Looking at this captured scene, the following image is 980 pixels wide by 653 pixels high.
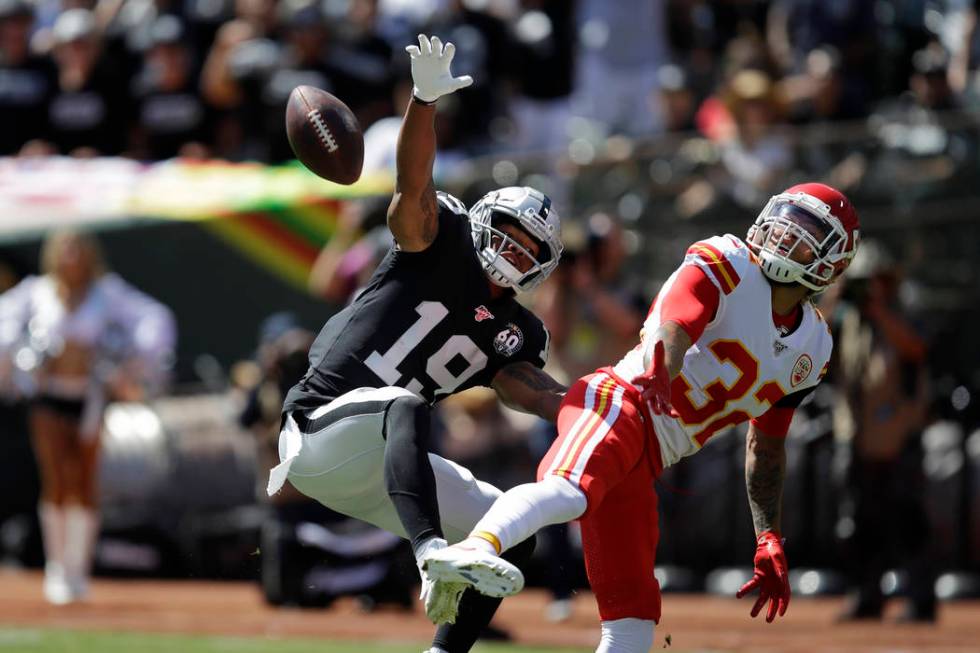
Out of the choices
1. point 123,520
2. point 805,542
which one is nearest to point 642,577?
point 805,542

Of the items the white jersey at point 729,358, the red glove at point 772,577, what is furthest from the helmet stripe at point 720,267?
the red glove at point 772,577

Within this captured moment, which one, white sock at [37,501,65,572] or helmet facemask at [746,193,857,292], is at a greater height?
helmet facemask at [746,193,857,292]

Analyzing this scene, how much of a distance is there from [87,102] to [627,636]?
1006cm

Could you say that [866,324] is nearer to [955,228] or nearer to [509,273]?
[955,228]

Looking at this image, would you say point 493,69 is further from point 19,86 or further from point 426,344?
point 426,344

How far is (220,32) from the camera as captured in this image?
1478cm

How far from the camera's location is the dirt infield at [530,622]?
8.85 m

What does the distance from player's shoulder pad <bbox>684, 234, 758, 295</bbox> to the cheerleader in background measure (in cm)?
627

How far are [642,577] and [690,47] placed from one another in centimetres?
810

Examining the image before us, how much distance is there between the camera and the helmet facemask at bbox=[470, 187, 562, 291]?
5.91 metres

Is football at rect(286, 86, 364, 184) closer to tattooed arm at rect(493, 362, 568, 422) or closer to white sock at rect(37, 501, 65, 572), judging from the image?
tattooed arm at rect(493, 362, 568, 422)

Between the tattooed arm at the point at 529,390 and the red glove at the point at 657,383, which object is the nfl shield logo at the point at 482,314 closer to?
the tattooed arm at the point at 529,390

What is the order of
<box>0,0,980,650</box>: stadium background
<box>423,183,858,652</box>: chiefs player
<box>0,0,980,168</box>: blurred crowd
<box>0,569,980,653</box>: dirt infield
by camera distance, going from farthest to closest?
<box>0,0,980,168</box>: blurred crowd
<box>0,0,980,650</box>: stadium background
<box>0,569,980,653</box>: dirt infield
<box>423,183,858,652</box>: chiefs player

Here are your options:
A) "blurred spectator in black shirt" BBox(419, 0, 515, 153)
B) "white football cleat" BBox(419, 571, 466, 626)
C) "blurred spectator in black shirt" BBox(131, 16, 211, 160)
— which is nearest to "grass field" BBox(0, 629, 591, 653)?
"white football cleat" BBox(419, 571, 466, 626)
